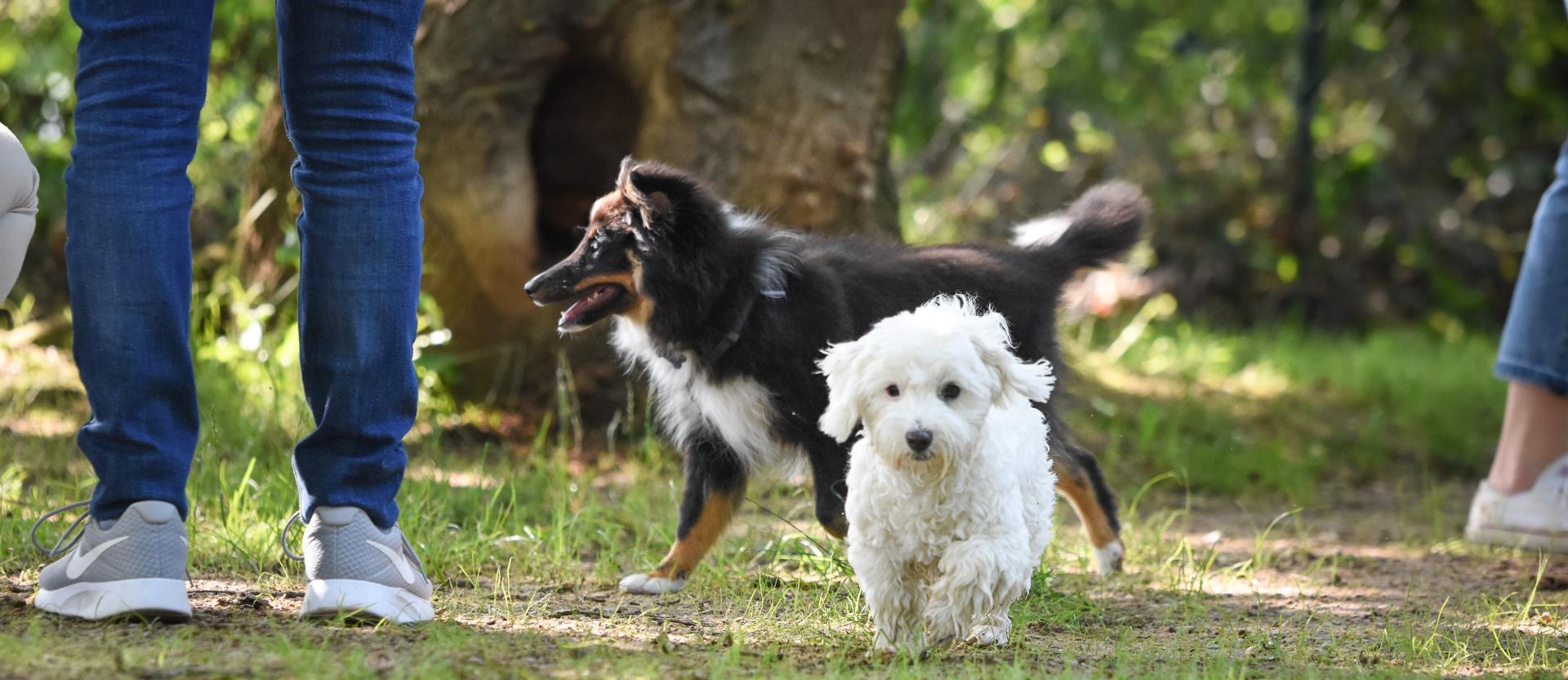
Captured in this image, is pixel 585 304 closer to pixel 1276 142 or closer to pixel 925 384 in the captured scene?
pixel 925 384

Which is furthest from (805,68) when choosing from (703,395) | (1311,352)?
(1311,352)

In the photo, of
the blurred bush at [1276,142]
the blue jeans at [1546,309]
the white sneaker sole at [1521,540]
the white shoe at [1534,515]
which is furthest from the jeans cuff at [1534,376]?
the blurred bush at [1276,142]

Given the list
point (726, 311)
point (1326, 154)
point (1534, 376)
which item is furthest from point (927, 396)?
point (1326, 154)

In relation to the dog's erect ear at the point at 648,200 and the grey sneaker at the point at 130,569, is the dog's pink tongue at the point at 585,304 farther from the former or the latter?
the grey sneaker at the point at 130,569

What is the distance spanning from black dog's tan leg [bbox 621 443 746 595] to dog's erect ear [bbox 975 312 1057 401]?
3.56 ft

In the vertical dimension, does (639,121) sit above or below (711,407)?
above

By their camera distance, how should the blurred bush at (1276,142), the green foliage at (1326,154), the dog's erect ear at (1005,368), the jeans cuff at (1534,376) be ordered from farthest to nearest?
1. the green foliage at (1326,154)
2. the blurred bush at (1276,142)
3. the jeans cuff at (1534,376)
4. the dog's erect ear at (1005,368)

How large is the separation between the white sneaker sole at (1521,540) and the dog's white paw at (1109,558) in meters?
1.32

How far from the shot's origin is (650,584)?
3.53m

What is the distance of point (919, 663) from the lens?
2707 millimetres

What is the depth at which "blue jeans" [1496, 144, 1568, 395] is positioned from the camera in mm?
4340

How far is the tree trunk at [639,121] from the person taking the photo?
541cm

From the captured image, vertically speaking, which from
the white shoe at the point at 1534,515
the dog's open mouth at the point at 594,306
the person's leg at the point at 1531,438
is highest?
the dog's open mouth at the point at 594,306

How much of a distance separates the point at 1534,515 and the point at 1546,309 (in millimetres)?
643
